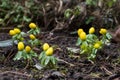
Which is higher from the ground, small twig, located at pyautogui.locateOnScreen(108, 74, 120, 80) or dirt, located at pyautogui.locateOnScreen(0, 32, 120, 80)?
dirt, located at pyautogui.locateOnScreen(0, 32, 120, 80)

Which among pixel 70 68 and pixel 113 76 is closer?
pixel 113 76

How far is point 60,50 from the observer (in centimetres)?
286

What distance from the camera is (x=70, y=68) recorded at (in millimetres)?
2449

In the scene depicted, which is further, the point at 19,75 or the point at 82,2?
the point at 82,2

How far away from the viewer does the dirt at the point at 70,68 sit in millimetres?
2258

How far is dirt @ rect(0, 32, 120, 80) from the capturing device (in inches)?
88.9

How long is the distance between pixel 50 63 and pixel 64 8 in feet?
4.80

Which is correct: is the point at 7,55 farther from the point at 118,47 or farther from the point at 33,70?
the point at 118,47

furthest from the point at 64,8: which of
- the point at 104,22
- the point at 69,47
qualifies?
the point at 69,47

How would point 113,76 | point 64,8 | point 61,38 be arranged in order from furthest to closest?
point 64,8 → point 61,38 → point 113,76

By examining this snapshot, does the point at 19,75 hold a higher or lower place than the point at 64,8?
lower

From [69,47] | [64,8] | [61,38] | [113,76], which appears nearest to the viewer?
[113,76]

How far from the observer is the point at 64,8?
371 cm

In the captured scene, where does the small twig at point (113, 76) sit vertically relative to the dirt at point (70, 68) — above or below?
below
